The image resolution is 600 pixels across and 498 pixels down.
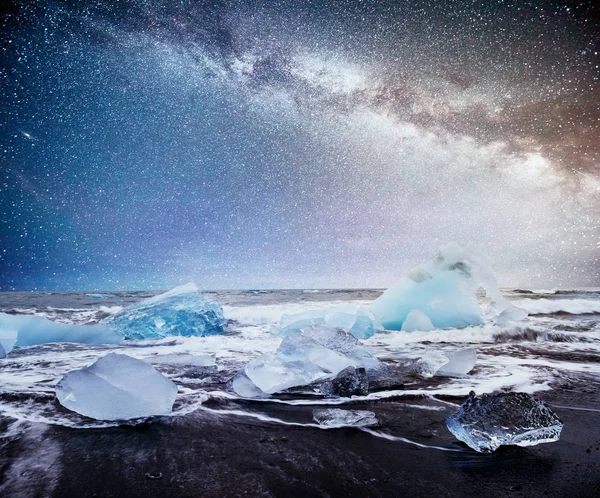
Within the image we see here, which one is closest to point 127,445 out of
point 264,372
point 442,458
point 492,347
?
point 264,372

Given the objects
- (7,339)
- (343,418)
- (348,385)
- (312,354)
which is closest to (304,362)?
(312,354)

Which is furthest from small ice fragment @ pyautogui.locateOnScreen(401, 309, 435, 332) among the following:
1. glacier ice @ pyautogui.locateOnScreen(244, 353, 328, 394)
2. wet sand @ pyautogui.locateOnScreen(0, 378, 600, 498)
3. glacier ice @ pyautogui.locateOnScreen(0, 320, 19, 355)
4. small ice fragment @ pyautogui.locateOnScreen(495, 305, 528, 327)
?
glacier ice @ pyautogui.locateOnScreen(0, 320, 19, 355)

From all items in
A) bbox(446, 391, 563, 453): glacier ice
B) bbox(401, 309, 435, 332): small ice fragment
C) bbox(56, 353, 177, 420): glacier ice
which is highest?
bbox(56, 353, 177, 420): glacier ice

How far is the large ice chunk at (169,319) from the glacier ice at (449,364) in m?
3.57

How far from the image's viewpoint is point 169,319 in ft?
17.3

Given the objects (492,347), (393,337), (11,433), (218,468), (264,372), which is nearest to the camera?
(218,468)

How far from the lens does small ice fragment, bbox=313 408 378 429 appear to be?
1.69 meters

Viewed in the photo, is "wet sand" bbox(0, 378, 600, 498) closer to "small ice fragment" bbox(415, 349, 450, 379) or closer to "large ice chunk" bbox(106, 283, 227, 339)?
"small ice fragment" bbox(415, 349, 450, 379)

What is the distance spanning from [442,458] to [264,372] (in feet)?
4.11

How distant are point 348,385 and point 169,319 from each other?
3.82m

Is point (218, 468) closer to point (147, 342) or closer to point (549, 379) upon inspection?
point (549, 379)

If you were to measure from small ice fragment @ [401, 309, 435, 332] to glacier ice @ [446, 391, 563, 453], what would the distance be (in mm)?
4336

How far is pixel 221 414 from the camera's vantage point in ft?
6.14

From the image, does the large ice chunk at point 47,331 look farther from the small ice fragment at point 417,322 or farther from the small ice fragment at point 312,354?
the small ice fragment at point 417,322
